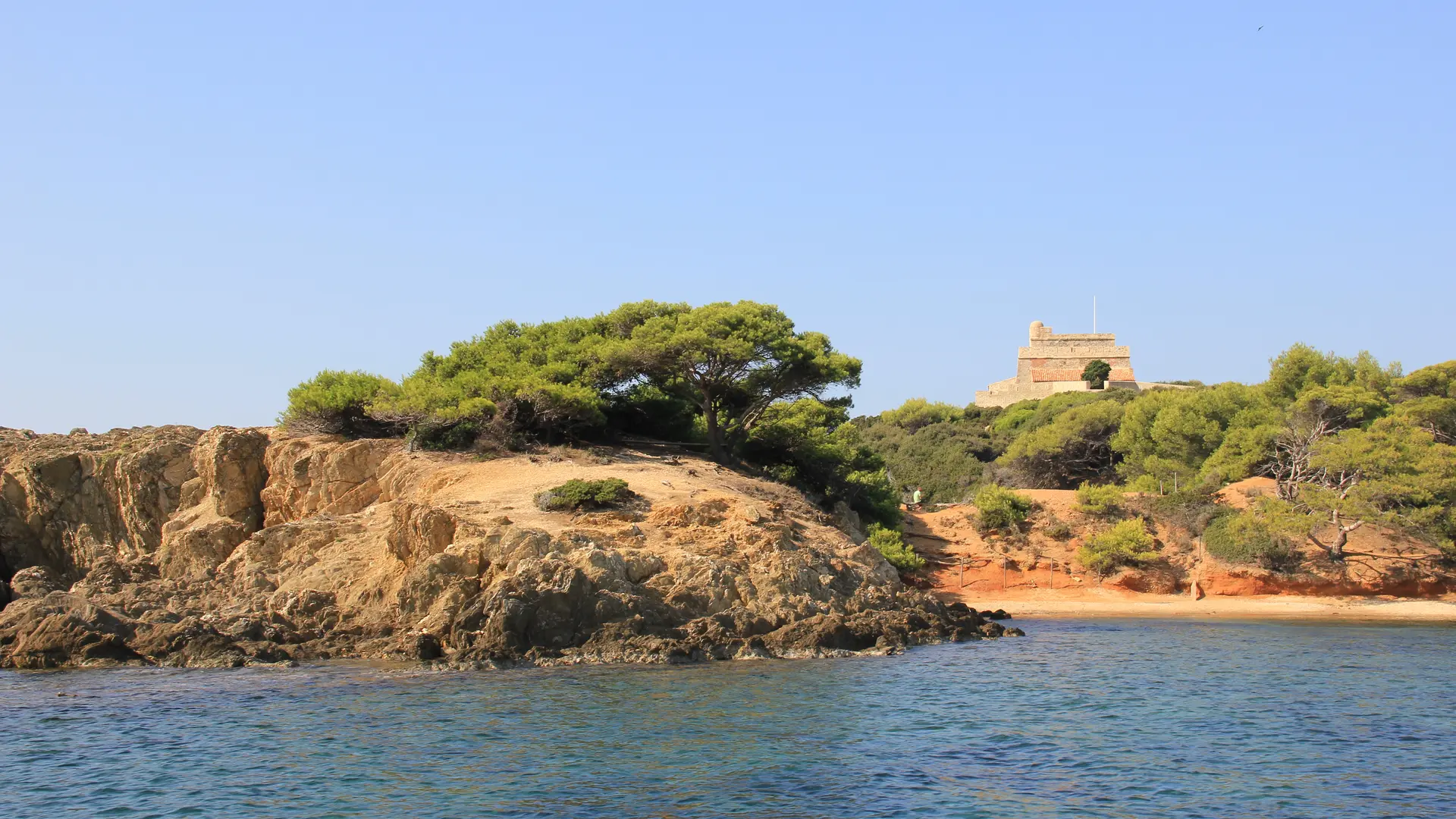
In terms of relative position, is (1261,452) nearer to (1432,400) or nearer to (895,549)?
(1432,400)

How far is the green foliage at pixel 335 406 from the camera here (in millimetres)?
34688

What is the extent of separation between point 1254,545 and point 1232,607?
268 centimetres

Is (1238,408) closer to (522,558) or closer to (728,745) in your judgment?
(522,558)

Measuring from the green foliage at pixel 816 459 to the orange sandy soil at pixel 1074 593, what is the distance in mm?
2371

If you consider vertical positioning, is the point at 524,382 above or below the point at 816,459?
above

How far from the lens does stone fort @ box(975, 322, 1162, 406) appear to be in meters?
85.9

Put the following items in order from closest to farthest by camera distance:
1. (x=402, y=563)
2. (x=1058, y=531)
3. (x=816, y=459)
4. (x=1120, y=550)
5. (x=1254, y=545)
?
(x=402, y=563), (x=1254, y=545), (x=1120, y=550), (x=816, y=459), (x=1058, y=531)

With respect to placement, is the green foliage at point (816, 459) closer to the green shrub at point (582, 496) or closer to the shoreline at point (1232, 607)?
the shoreline at point (1232, 607)

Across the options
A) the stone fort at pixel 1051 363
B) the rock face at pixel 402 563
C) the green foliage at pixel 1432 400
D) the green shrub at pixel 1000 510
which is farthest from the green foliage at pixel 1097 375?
the rock face at pixel 402 563

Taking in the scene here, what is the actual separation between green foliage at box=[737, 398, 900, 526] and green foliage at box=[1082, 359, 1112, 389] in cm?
4438

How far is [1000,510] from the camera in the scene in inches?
1682

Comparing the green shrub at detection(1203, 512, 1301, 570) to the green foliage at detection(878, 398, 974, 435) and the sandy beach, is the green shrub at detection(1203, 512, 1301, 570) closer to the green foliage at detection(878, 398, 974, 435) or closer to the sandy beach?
the sandy beach

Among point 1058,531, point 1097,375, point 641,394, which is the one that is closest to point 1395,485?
point 1058,531

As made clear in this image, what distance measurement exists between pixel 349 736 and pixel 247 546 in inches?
522
